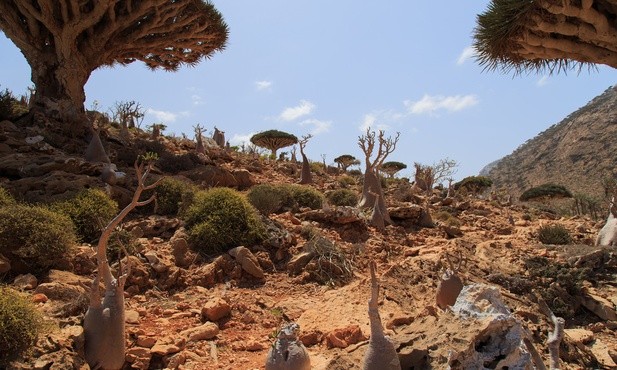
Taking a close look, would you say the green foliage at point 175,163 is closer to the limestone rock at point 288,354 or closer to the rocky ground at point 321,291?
the rocky ground at point 321,291

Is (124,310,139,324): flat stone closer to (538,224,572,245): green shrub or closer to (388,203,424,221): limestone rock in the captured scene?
(388,203,424,221): limestone rock

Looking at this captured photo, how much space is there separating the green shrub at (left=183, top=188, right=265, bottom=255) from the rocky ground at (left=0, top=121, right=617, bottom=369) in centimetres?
24

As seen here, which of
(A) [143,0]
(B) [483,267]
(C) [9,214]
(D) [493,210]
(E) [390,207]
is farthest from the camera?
(D) [493,210]

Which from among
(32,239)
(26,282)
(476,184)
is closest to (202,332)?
(26,282)

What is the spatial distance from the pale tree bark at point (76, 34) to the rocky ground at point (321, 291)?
79.9 inches

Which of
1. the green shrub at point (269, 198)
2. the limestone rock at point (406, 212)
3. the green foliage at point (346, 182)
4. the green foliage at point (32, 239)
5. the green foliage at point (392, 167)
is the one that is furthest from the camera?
the green foliage at point (392, 167)

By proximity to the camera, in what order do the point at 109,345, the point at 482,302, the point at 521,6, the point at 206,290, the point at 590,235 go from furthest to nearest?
the point at 590,235
the point at 521,6
the point at 206,290
the point at 109,345
the point at 482,302

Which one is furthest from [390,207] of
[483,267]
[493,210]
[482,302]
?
[482,302]

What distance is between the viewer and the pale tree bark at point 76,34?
38.7 feet

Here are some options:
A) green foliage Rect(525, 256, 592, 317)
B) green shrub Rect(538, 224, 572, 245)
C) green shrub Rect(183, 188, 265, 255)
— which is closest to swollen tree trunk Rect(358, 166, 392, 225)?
green shrub Rect(538, 224, 572, 245)

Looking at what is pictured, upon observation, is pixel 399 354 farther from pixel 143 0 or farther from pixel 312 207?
pixel 143 0

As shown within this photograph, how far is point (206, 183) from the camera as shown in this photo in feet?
35.5

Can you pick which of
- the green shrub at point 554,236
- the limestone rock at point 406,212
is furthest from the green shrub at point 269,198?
the green shrub at point 554,236

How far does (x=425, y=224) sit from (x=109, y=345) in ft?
27.4
